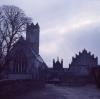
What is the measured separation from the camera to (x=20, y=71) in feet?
211

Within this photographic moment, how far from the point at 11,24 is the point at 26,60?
14.3 meters

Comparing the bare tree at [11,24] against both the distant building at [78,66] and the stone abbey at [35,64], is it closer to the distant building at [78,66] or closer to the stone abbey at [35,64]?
the stone abbey at [35,64]

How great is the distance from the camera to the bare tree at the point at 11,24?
139 feet

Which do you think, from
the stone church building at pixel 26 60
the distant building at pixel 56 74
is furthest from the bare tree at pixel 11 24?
the distant building at pixel 56 74

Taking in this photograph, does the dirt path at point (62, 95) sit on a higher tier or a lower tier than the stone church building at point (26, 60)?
lower

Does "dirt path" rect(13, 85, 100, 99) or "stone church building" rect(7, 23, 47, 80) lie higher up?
"stone church building" rect(7, 23, 47, 80)

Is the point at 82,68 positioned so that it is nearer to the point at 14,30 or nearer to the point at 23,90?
the point at 14,30

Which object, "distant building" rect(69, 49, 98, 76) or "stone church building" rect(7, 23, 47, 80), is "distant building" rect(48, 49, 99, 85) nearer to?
"distant building" rect(69, 49, 98, 76)

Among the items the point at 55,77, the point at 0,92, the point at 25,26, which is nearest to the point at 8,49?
the point at 25,26

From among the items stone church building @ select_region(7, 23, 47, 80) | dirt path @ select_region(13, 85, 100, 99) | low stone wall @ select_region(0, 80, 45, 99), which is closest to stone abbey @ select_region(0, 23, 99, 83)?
stone church building @ select_region(7, 23, 47, 80)

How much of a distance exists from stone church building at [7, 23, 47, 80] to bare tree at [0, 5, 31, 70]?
35.7 inches

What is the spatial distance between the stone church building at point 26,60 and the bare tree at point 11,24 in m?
0.91

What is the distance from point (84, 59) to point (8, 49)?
5190 cm

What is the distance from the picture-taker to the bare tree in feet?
139
